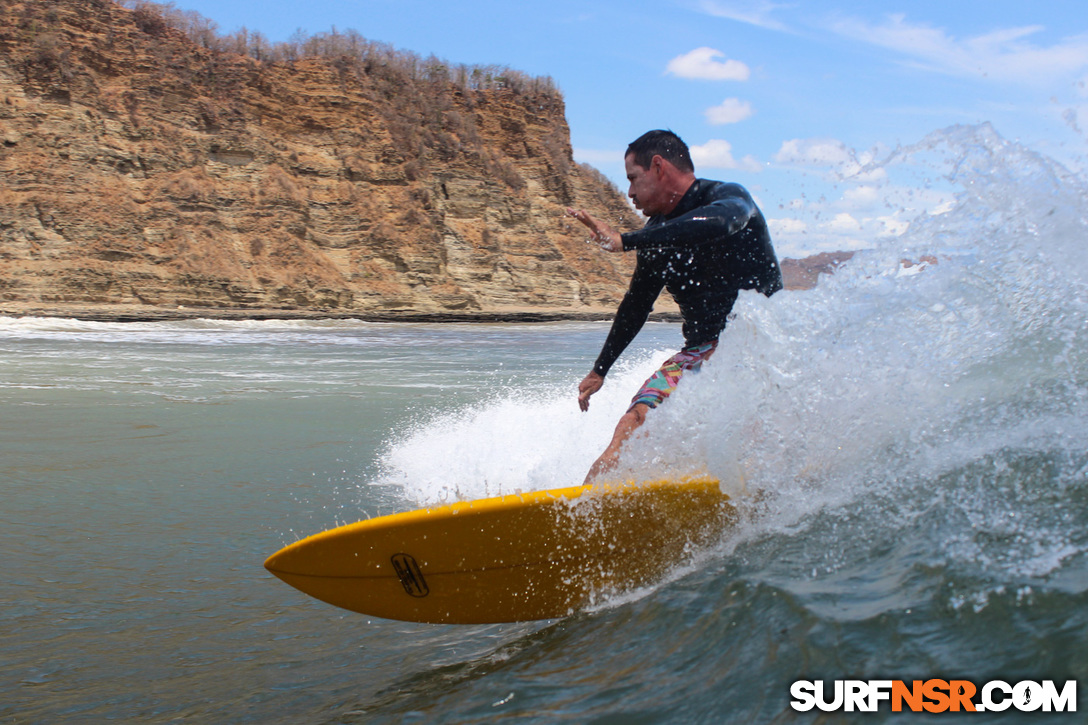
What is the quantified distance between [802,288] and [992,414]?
879 mm

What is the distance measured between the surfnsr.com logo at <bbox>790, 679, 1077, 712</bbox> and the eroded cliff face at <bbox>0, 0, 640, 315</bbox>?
2835cm

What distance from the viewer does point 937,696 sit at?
5.76 ft

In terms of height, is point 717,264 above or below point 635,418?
above

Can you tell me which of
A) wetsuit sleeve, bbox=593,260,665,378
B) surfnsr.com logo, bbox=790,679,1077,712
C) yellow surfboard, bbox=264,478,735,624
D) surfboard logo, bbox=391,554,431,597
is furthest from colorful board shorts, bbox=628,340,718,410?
surfnsr.com logo, bbox=790,679,1077,712

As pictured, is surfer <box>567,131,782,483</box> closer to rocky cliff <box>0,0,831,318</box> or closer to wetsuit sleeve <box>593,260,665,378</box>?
wetsuit sleeve <box>593,260,665,378</box>

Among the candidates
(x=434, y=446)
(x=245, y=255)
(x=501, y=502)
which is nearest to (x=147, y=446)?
(x=434, y=446)

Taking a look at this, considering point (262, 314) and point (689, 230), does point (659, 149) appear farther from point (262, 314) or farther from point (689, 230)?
point (262, 314)

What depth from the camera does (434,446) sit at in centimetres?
625

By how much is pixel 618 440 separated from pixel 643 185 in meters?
1.04

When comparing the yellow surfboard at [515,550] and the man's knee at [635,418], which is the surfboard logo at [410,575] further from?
the man's knee at [635,418]

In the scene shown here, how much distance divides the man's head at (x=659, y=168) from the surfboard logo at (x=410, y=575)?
5.49 ft

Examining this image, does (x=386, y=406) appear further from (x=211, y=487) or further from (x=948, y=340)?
(x=948, y=340)

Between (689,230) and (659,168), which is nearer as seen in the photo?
(689,230)

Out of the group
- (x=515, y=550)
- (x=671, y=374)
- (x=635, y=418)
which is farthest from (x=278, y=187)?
(x=515, y=550)
